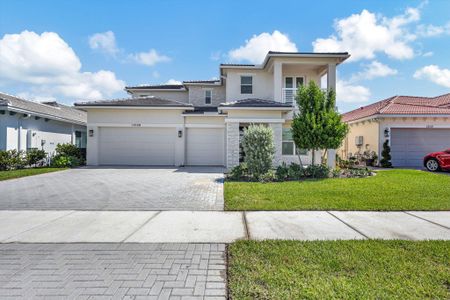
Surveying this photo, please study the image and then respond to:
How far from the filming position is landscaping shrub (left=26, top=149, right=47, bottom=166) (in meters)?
14.3

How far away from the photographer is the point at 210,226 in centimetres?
489

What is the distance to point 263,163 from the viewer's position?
10.4 metres

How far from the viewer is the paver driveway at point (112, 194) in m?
6.39

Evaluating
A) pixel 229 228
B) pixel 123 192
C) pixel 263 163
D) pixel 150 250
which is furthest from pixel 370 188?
pixel 123 192

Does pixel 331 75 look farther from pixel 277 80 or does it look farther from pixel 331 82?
pixel 277 80

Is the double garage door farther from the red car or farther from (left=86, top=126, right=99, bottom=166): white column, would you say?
the red car

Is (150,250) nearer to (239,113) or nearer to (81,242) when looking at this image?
(81,242)

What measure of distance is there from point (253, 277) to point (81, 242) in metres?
2.96

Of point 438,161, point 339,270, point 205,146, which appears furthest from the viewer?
point 205,146

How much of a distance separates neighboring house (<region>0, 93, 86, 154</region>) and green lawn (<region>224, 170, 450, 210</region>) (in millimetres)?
13361

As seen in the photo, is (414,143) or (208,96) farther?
(208,96)

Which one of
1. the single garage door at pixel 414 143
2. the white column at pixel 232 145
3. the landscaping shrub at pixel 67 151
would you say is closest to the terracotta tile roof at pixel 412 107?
the single garage door at pixel 414 143

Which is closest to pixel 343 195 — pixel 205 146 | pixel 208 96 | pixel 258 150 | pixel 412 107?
pixel 258 150

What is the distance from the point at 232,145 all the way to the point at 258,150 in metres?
3.44
